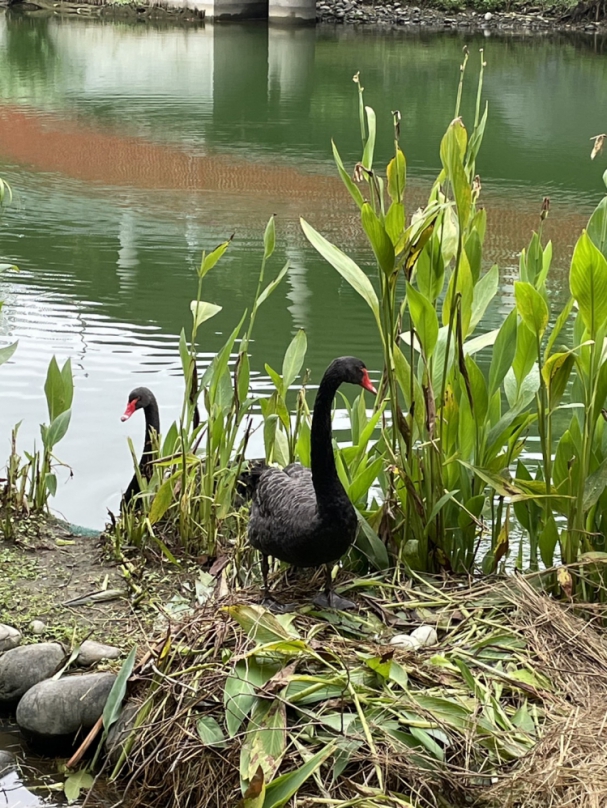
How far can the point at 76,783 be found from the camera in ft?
8.27

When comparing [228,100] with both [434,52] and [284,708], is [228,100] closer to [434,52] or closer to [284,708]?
[434,52]

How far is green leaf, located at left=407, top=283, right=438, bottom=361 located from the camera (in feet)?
9.06

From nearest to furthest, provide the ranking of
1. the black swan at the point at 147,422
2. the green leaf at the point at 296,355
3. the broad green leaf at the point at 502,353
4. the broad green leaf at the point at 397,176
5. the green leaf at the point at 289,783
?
the green leaf at the point at 289,783 → the broad green leaf at the point at 397,176 → the broad green leaf at the point at 502,353 → the green leaf at the point at 296,355 → the black swan at the point at 147,422

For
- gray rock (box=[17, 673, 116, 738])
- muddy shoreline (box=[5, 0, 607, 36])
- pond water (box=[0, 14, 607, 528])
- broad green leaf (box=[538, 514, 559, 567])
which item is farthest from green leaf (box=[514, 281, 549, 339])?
muddy shoreline (box=[5, 0, 607, 36])

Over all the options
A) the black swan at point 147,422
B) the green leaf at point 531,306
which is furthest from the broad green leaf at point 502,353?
the black swan at point 147,422

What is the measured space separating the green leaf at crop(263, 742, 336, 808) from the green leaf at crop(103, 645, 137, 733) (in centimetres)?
46

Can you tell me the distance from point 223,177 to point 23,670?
25.4ft

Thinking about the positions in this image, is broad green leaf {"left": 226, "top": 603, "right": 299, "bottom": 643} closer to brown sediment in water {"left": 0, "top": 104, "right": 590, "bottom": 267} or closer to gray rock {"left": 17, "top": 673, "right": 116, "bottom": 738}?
gray rock {"left": 17, "top": 673, "right": 116, "bottom": 738}

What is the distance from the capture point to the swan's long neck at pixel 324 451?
103 inches

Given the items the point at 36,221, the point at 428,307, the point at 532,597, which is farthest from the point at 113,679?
the point at 36,221

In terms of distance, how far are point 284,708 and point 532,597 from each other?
0.72m

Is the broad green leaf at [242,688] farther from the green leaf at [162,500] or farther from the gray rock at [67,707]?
the green leaf at [162,500]

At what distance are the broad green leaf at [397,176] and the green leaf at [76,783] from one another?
61.6 inches

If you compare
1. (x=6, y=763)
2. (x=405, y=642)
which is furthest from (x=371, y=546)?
(x=6, y=763)
